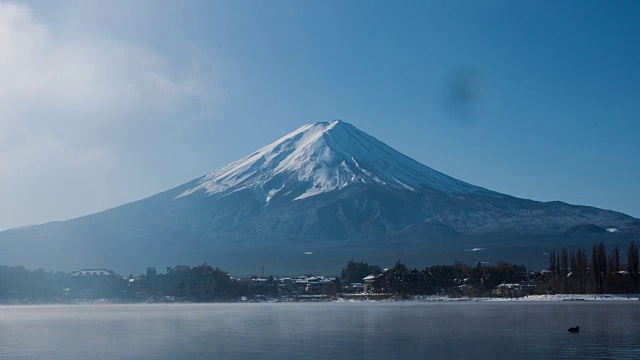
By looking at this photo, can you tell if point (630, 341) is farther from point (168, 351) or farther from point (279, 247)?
point (279, 247)

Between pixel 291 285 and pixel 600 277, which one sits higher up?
pixel 291 285

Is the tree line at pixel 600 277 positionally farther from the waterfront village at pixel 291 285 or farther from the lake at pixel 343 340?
the lake at pixel 343 340

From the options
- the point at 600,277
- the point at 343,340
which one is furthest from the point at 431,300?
the point at 343,340

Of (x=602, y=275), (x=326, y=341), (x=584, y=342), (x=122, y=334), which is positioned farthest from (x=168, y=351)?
(x=602, y=275)

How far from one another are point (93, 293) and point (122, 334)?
87.6 m

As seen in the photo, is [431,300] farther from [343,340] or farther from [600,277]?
[343,340]

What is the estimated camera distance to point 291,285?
133 meters

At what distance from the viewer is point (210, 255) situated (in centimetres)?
19188

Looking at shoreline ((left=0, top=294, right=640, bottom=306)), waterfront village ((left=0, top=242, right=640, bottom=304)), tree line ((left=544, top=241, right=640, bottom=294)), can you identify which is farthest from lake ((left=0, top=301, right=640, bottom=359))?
Answer: waterfront village ((left=0, top=242, right=640, bottom=304))

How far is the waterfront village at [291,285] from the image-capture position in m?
109

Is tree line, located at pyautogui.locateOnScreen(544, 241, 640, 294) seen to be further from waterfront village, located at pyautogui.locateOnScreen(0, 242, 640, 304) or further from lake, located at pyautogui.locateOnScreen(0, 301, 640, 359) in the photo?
lake, located at pyautogui.locateOnScreen(0, 301, 640, 359)

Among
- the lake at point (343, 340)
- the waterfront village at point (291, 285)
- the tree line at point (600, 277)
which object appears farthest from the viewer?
the waterfront village at point (291, 285)

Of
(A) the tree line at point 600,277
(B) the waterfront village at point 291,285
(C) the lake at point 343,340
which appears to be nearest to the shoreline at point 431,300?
(B) the waterfront village at point 291,285

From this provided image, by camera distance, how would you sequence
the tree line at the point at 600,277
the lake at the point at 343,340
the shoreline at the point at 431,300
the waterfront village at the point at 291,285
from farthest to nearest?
the waterfront village at the point at 291,285, the tree line at the point at 600,277, the shoreline at the point at 431,300, the lake at the point at 343,340
